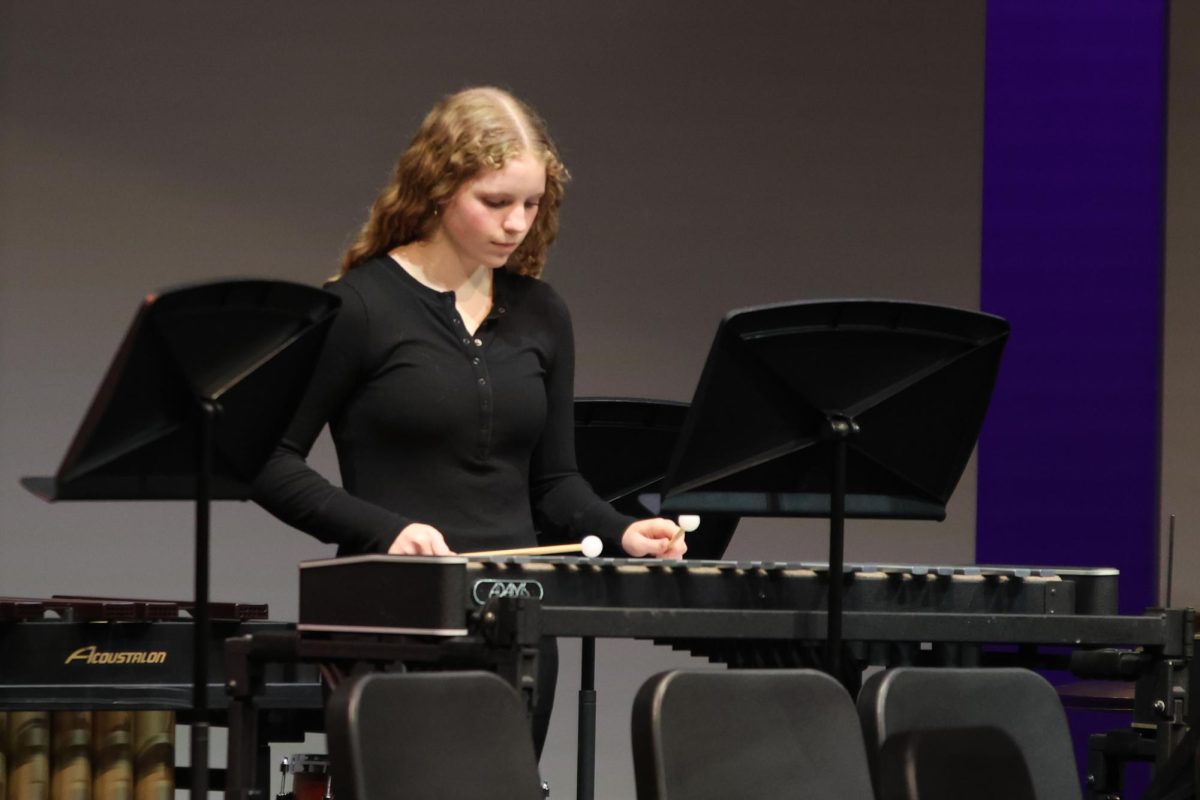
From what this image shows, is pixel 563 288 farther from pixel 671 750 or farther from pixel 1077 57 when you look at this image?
pixel 671 750

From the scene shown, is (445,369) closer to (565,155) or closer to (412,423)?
(412,423)

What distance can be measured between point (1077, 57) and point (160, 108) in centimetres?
282

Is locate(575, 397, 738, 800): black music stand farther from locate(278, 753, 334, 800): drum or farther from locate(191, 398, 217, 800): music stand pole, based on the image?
locate(191, 398, 217, 800): music stand pole

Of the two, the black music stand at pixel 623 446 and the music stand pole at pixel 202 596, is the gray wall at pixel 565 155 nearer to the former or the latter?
the black music stand at pixel 623 446

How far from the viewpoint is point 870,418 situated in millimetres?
2564

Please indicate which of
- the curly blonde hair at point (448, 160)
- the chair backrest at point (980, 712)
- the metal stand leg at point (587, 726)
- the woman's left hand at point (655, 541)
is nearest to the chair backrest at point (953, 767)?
the chair backrest at point (980, 712)

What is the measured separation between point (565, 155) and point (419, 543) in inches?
127

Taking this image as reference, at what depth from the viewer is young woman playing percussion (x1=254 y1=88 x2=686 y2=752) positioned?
8.76 feet

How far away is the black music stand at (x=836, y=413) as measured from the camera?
7.94 ft

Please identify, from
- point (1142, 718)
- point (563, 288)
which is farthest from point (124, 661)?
point (563, 288)

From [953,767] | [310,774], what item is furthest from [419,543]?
[310,774]

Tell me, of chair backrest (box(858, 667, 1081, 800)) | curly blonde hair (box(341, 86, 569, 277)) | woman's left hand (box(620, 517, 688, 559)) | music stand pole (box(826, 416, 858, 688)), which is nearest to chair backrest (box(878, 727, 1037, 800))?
chair backrest (box(858, 667, 1081, 800))

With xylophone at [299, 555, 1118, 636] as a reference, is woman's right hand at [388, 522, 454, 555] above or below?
above

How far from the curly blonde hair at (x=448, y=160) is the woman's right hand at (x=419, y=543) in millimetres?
508
